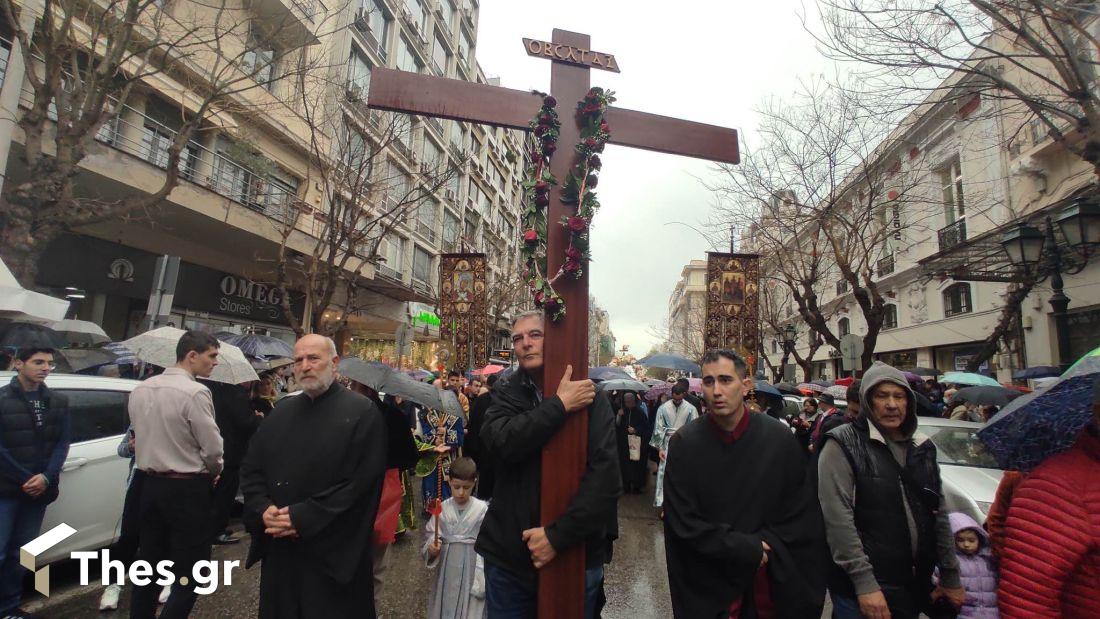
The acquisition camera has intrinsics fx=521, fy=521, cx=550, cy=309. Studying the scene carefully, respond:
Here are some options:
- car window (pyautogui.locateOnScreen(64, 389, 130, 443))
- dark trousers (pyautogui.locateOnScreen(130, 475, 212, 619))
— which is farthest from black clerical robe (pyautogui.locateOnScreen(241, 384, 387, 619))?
car window (pyautogui.locateOnScreen(64, 389, 130, 443))

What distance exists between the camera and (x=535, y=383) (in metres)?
2.75

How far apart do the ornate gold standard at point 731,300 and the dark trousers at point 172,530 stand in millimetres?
8368

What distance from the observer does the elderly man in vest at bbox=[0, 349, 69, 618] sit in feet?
11.9

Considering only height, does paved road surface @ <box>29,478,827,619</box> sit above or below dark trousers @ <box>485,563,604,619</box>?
below

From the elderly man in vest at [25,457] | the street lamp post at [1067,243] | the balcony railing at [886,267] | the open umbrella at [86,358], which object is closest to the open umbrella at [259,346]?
the open umbrella at [86,358]

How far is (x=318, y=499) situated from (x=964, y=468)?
263 inches

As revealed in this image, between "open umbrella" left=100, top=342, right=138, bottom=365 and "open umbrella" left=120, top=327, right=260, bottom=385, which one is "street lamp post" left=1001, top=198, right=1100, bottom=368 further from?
"open umbrella" left=100, top=342, right=138, bottom=365

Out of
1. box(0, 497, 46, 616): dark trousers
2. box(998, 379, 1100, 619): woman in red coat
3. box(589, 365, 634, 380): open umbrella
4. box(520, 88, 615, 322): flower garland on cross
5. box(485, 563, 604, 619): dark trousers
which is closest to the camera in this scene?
box(998, 379, 1100, 619): woman in red coat

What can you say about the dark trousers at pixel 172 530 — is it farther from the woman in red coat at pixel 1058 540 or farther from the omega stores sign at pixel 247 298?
the omega stores sign at pixel 247 298

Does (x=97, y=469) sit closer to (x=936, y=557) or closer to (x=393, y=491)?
(x=393, y=491)

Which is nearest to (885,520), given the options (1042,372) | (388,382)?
(388,382)

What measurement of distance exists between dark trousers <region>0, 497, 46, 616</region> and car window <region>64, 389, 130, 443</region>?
0.97m

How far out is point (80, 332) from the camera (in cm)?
863

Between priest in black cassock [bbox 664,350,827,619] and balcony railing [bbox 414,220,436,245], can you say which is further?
balcony railing [bbox 414,220,436,245]
